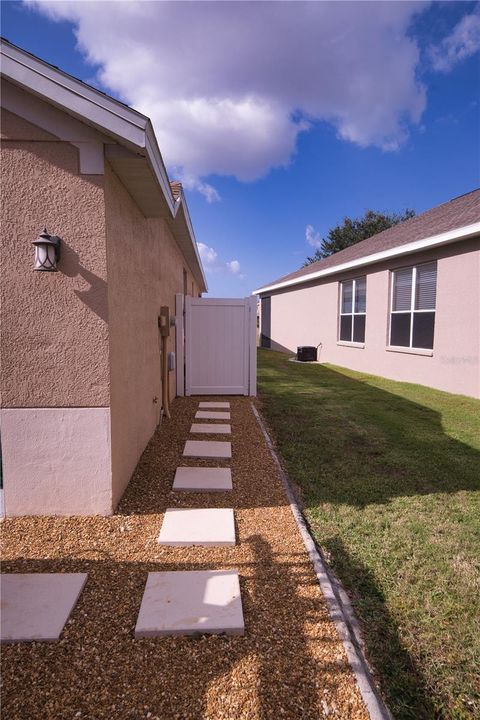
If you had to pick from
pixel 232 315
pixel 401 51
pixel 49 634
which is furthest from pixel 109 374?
pixel 401 51

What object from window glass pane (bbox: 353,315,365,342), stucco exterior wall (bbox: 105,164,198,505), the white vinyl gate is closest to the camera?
stucco exterior wall (bbox: 105,164,198,505)

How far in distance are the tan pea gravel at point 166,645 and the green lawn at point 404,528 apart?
0.30 meters

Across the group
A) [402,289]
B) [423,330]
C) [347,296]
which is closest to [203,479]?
[423,330]

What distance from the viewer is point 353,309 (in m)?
13.8

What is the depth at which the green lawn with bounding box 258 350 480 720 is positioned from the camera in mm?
1926

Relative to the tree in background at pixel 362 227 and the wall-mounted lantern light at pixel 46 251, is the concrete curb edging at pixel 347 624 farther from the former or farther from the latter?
the tree in background at pixel 362 227

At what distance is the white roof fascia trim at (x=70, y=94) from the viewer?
291 centimetres

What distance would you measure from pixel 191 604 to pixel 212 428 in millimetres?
3733

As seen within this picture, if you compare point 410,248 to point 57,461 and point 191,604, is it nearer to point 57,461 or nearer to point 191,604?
point 57,461

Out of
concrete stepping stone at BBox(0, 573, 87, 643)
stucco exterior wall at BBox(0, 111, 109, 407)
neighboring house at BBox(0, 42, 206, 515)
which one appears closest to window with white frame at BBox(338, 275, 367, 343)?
neighboring house at BBox(0, 42, 206, 515)

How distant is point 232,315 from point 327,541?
5.86 metres

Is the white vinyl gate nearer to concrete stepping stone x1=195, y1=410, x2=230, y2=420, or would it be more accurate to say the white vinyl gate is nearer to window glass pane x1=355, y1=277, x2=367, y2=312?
concrete stepping stone x1=195, y1=410, x2=230, y2=420

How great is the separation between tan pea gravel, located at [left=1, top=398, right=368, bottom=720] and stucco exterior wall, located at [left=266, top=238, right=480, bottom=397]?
7.17 metres

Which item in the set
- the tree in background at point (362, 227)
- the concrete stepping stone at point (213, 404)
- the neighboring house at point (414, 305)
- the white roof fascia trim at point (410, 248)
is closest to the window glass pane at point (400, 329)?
the neighboring house at point (414, 305)
